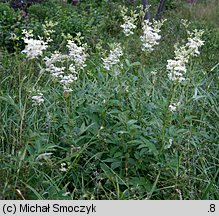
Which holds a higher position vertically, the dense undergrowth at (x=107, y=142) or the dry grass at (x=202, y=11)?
the dense undergrowth at (x=107, y=142)

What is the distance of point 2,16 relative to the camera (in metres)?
6.51

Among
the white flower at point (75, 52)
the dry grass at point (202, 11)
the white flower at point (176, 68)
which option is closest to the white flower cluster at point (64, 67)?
the white flower at point (75, 52)

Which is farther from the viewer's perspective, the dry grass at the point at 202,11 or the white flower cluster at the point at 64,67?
the dry grass at the point at 202,11

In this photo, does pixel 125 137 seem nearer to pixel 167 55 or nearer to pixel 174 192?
pixel 174 192

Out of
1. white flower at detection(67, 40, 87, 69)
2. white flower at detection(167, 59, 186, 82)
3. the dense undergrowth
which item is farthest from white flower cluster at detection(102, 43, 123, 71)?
white flower at detection(167, 59, 186, 82)

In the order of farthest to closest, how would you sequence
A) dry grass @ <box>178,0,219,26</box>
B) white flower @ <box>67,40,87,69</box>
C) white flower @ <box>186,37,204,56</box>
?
1. dry grass @ <box>178,0,219,26</box>
2. white flower @ <box>67,40,87,69</box>
3. white flower @ <box>186,37,204,56</box>

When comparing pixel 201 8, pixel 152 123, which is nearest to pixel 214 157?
pixel 152 123

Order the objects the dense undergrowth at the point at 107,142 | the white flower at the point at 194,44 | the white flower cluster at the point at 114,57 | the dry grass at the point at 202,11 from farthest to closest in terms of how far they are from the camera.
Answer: the dry grass at the point at 202,11
the white flower cluster at the point at 114,57
the white flower at the point at 194,44
the dense undergrowth at the point at 107,142

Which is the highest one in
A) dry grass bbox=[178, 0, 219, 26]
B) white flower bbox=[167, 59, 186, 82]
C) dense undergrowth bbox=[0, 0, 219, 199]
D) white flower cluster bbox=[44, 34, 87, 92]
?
white flower bbox=[167, 59, 186, 82]

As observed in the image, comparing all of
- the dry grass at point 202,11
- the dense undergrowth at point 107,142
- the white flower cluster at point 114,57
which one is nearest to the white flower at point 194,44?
Answer: the dense undergrowth at point 107,142

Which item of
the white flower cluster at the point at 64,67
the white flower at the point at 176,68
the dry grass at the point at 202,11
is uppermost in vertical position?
the white flower at the point at 176,68

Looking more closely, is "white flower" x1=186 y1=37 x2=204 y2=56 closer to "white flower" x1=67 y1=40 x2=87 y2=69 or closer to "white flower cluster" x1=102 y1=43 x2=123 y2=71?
"white flower cluster" x1=102 y1=43 x2=123 y2=71

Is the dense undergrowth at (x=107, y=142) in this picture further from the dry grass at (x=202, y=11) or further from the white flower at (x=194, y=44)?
the dry grass at (x=202, y=11)

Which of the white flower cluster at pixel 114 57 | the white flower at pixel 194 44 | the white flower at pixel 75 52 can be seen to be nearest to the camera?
the white flower at pixel 194 44
